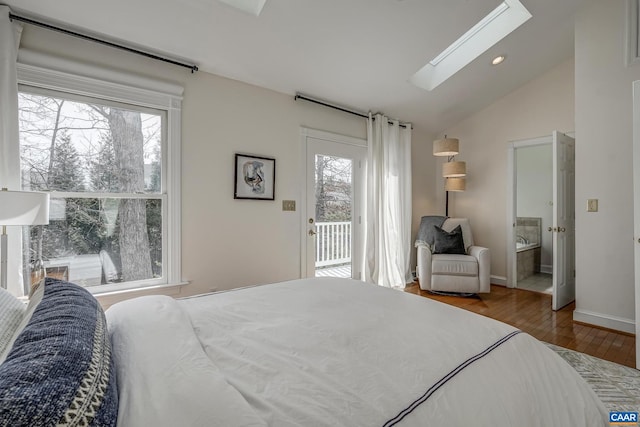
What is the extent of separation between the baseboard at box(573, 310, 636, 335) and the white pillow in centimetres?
408

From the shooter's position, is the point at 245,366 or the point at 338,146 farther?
the point at 338,146

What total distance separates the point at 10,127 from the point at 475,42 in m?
4.27

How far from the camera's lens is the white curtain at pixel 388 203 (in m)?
3.87

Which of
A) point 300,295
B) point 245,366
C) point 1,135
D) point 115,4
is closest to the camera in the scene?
point 245,366

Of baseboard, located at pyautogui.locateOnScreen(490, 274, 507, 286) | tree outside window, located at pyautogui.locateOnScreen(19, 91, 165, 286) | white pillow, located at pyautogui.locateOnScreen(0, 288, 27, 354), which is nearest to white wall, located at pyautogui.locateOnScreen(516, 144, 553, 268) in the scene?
baseboard, located at pyautogui.locateOnScreen(490, 274, 507, 286)

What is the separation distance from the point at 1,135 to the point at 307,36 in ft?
7.48

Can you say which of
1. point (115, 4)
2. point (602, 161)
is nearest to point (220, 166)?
point (115, 4)

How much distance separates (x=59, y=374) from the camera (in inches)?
20.6

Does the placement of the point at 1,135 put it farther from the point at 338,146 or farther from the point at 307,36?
the point at 338,146

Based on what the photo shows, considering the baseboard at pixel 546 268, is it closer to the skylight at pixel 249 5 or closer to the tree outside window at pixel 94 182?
the skylight at pixel 249 5

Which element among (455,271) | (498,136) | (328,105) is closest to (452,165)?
(498,136)

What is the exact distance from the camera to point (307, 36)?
2.48 meters

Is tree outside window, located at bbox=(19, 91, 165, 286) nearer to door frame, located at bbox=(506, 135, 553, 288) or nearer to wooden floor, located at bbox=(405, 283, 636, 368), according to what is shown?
wooden floor, located at bbox=(405, 283, 636, 368)

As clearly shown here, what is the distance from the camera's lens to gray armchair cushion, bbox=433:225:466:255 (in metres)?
3.88
